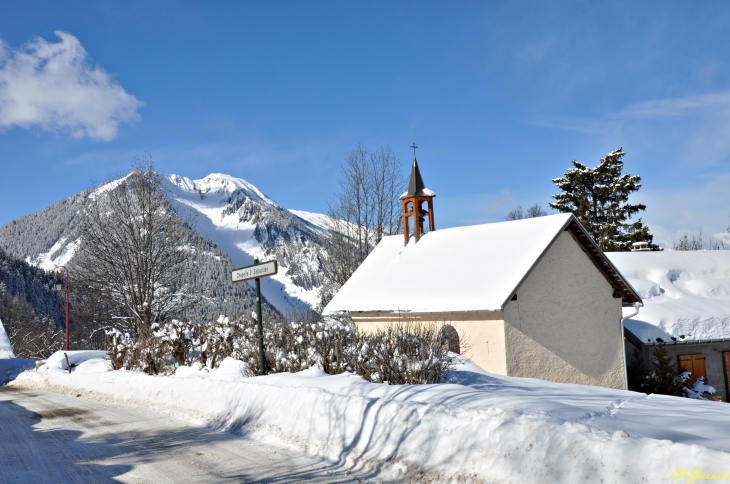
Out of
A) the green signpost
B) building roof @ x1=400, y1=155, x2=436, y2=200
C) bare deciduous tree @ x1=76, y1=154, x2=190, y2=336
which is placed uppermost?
building roof @ x1=400, y1=155, x2=436, y2=200

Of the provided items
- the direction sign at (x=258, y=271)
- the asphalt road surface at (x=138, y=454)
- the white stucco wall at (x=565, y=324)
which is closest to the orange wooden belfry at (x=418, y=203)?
the white stucco wall at (x=565, y=324)

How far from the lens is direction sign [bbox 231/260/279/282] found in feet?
37.9

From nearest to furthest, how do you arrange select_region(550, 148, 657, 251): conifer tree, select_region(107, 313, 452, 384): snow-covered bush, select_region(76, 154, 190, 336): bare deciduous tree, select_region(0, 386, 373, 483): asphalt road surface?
select_region(0, 386, 373, 483): asphalt road surface < select_region(107, 313, 452, 384): snow-covered bush < select_region(76, 154, 190, 336): bare deciduous tree < select_region(550, 148, 657, 251): conifer tree

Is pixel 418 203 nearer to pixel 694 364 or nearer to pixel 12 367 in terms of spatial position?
pixel 694 364

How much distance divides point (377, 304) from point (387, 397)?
44.8 feet

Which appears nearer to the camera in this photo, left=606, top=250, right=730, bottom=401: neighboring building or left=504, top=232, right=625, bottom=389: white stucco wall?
left=504, top=232, right=625, bottom=389: white stucco wall

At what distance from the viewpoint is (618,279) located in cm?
2016

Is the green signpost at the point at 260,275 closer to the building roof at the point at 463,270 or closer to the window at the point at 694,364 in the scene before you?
the building roof at the point at 463,270

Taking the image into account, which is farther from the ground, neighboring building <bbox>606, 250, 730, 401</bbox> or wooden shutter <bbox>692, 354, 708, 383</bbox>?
neighboring building <bbox>606, 250, 730, 401</bbox>

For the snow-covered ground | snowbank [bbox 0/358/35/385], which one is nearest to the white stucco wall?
the snow-covered ground

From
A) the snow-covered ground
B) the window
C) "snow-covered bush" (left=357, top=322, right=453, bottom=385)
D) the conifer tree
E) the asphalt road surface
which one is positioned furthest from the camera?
the conifer tree

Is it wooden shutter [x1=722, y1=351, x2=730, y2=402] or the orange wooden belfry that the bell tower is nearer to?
the orange wooden belfry

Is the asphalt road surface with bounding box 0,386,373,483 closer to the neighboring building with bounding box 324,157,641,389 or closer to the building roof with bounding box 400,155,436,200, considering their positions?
the neighboring building with bounding box 324,157,641,389

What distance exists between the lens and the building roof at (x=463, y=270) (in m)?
18.4
